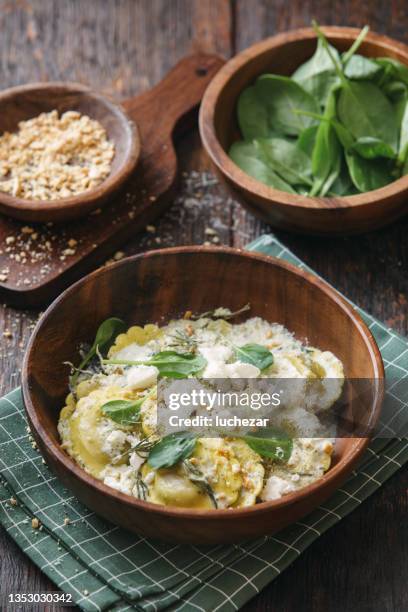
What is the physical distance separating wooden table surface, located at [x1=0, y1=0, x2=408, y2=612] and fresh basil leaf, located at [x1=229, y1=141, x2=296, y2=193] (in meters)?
0.13

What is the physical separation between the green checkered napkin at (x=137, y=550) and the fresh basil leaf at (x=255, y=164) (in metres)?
0.66

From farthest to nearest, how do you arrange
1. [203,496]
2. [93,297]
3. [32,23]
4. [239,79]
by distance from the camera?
[32,23] → [239,79] → [93,297] → [203,496]

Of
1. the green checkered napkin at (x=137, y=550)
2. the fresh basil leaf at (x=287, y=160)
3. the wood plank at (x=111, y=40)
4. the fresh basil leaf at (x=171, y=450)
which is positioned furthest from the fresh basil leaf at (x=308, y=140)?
the fresh basil leaf at (x=171, y=450)

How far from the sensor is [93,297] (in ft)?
5.45

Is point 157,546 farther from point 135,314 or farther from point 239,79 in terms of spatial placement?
point 239,79

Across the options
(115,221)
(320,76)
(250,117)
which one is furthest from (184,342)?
(320,76)

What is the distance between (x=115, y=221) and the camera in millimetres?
1999

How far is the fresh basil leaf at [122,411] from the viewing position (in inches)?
57.7

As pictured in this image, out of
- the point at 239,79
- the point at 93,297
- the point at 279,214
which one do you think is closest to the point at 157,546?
the point at 93,297

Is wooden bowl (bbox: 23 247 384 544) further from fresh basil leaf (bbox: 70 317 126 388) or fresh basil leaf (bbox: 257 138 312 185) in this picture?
fresh basil leaf (bbox: 257 138 312 185)

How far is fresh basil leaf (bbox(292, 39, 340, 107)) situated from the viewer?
6.88 feet

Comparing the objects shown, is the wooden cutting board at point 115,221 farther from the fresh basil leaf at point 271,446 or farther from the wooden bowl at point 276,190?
the fresh basil leaf at point 271,446

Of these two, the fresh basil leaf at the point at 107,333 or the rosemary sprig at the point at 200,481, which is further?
the fresh basil leaf at the point at 107,333

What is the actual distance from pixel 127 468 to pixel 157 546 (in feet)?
0.48
